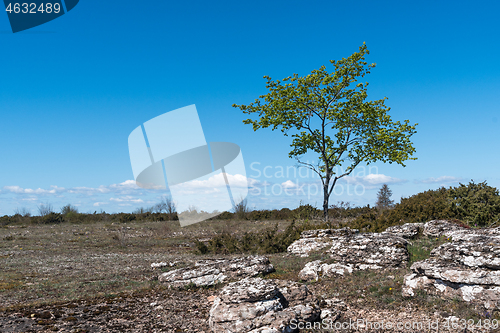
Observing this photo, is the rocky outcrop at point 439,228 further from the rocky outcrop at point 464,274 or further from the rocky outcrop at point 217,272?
the rocky outcrop at point 217,272

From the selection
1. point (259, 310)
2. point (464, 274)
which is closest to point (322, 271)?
point (464, 274)

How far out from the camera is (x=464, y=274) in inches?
277

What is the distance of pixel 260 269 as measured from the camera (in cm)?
1070

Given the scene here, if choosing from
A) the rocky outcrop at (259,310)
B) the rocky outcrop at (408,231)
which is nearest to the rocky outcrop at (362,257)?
the rocky outcrop at (259,310)

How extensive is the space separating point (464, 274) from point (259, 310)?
182 inches

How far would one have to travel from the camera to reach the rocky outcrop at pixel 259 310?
6.13m

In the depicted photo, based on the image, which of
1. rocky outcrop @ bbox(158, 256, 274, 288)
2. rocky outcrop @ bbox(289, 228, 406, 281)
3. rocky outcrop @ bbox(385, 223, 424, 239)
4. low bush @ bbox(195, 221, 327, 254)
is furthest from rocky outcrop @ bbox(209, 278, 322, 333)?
low bush @ bbox(195, 221, 327, 254)

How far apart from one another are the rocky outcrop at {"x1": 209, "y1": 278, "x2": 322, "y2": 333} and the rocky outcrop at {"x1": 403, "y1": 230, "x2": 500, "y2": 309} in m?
2.28

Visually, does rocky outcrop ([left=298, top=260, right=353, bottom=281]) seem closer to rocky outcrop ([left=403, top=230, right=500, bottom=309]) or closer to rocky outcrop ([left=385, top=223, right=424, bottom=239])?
rocky outcrop ([left=403, top=230, right=500, bottom=309])

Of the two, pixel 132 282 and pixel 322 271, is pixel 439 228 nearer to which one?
pixel 322 271

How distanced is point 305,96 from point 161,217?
36.8 m

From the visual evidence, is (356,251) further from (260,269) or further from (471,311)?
(471,311)

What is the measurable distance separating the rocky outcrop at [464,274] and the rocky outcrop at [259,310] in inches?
89.9

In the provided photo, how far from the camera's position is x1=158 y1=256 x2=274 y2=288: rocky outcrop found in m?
10.2
